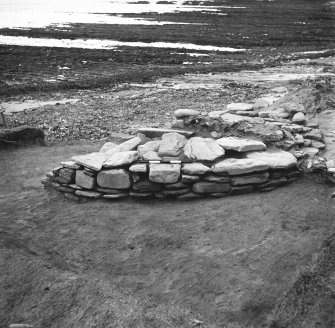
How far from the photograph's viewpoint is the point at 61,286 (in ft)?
17.7

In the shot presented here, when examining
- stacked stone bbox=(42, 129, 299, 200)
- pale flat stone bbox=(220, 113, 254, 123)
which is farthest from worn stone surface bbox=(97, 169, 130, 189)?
pale flat stone bbox=(220, 113, 254, 123)

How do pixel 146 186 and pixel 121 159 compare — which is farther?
pixel 121 159

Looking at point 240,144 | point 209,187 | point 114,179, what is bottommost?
point 209,187

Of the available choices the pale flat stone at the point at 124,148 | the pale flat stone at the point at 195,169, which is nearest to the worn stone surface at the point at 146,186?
the pale flat stone at the point at 195,169

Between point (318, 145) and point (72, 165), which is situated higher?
point (318, 145)

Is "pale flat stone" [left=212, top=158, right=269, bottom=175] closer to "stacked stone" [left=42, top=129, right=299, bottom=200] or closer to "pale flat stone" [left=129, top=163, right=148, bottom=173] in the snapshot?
"stacked stone" [left=42, top=129, right=299, bottom=200]

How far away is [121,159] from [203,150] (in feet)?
4.78

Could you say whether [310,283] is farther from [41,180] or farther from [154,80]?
[154,80]

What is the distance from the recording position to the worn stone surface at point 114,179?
6.82 metres

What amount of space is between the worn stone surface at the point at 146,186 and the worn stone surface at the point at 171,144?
612 millimetres

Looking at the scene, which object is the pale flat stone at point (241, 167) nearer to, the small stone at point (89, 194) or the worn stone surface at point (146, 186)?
the worn stone surface at point (146, 186)

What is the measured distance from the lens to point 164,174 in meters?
6.66

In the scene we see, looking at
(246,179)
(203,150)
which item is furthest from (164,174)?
(246,179)

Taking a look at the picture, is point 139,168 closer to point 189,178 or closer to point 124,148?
point 189,178
